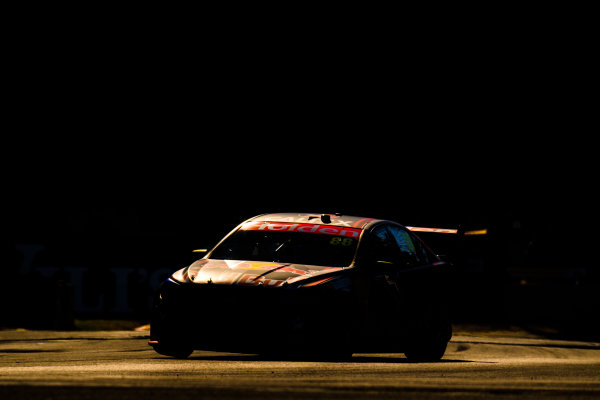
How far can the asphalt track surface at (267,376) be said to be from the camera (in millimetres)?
7629

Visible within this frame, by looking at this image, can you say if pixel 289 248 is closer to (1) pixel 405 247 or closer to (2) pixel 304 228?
(2) pixel 304 228

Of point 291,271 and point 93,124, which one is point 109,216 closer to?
point 93,124

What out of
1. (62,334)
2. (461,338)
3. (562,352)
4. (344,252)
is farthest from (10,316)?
(344,252)

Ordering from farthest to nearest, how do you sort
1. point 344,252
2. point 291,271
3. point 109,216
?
point 109,216 < point 344,252 < point 291,271

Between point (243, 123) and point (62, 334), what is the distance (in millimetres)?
10820

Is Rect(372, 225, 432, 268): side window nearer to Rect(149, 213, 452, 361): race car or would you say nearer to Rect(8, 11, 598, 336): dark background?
Rect(149, 213, 452, 361): race car

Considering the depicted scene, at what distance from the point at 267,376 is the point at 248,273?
1188mm

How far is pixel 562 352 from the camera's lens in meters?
15.7

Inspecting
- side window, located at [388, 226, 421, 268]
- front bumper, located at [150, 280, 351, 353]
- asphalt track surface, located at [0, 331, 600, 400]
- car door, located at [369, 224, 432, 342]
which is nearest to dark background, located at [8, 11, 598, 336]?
asphalt track surface, located at [0, 331, 600, 400]

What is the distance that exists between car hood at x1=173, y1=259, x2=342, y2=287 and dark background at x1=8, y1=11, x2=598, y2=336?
14487mm

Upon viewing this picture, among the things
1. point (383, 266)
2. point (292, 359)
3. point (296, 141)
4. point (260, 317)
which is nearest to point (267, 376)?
point (260, 317)

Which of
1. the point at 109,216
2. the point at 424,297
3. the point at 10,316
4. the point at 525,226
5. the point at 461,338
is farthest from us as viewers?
the point at 525,226

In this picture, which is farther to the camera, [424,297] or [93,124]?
[93,124]

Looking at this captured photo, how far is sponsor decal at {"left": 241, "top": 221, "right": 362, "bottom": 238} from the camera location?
10.8 meters
